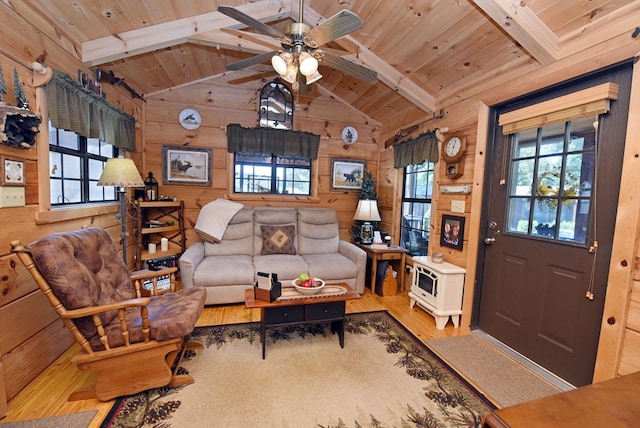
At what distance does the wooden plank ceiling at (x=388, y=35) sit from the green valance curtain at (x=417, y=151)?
0.30 meters

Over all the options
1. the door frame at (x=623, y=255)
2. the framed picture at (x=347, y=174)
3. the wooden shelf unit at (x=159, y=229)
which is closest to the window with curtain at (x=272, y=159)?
the framed picture at (x=347, y=174)

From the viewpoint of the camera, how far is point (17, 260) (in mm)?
1755

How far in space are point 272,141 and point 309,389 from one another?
3.09 m

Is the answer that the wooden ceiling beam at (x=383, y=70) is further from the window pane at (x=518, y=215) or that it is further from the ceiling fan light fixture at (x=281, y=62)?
the window pane at (x=518, y=215)

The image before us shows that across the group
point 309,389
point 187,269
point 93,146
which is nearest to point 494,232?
point 309,389

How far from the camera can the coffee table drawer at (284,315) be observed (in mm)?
2211

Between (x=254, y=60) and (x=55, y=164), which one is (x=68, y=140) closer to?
(x=55, y=164)

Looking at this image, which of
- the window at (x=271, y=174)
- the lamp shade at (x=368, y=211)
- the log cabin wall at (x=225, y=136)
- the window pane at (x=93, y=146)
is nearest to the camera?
the window pane at (x=93, y=146)

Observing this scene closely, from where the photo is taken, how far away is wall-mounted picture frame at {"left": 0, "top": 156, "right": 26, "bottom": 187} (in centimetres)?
162

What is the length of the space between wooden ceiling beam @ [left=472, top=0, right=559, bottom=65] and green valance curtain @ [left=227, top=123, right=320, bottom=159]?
2545mm

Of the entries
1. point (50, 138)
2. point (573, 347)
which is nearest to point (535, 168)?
point (573, 347)

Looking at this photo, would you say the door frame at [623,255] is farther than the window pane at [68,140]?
No

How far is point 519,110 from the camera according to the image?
2.24 meters

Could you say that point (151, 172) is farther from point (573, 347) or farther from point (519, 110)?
point (573, 347)
